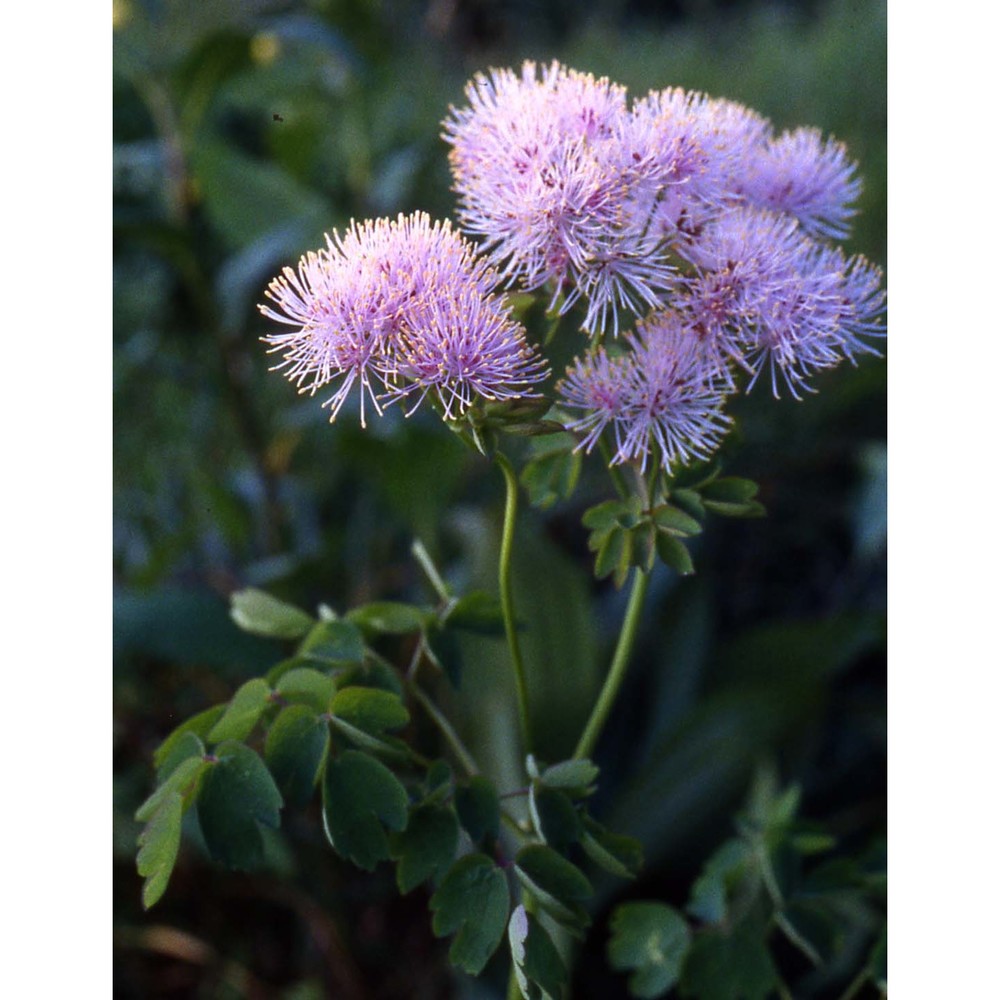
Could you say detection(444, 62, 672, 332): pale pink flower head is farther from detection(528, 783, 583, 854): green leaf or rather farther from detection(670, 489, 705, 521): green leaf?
detection(528, 783, 583, 854): green leaf

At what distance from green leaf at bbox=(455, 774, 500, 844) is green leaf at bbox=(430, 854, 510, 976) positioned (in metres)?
0.01

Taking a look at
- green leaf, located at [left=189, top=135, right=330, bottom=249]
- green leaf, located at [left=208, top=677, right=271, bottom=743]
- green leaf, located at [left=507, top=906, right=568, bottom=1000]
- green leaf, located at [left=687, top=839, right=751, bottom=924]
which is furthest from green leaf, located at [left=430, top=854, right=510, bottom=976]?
green leaf, located at [left=189, top=135, right=330, bottom=249]

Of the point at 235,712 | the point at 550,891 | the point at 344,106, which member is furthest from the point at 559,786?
the point at 344,106

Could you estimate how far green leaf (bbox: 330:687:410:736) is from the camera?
1.71ft

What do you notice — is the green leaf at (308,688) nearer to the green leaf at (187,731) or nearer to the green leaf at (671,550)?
the green leaf at (187,731)

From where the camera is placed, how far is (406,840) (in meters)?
0.52

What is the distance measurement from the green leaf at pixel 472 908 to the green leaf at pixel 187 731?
0.46ft

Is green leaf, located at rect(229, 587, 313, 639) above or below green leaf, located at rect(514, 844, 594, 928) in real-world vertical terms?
above

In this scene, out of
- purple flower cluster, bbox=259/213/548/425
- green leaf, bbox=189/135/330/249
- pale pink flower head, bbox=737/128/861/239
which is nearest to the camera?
purple flower cluster, bbox=259/213/548/425

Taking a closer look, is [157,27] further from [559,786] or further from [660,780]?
[559,786]

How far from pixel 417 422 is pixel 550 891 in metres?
0.72

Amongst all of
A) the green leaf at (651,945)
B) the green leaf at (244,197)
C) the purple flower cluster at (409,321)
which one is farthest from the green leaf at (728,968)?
the green leaf at (244,197)

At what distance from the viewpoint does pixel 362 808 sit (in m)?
0.50
